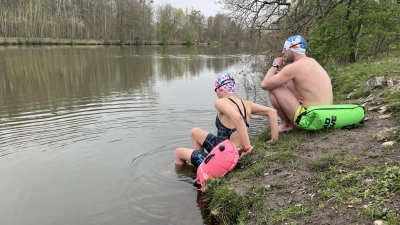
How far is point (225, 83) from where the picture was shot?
15.6ft

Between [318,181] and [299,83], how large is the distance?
1919 mm

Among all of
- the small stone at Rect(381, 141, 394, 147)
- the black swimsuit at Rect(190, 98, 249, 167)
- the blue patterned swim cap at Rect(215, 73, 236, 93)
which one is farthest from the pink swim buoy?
the small stone at Rect(381, 141, 394, 147)

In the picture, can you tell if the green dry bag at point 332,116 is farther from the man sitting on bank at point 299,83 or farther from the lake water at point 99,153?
the lake water at point 99,153

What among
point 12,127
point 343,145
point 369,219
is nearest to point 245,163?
point 343,145

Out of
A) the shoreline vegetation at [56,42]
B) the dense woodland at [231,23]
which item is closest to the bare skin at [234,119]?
the dense woodland at [231,23]

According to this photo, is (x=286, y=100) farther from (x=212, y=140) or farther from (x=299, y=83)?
(x=212, y=140)

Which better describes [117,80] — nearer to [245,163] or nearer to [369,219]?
[245,163]

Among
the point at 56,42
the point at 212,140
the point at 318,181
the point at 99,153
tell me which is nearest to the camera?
the point at 318,181

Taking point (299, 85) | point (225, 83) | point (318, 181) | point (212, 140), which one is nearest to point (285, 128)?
point (299, 85)

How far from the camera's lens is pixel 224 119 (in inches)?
193

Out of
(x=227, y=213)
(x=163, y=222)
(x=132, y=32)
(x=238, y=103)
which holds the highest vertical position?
(x=132, y=32)

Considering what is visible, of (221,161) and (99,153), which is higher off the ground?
(221,161)

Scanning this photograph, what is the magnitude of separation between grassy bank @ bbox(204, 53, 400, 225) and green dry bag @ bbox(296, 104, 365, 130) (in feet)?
0.46

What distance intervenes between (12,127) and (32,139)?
1424 mm
